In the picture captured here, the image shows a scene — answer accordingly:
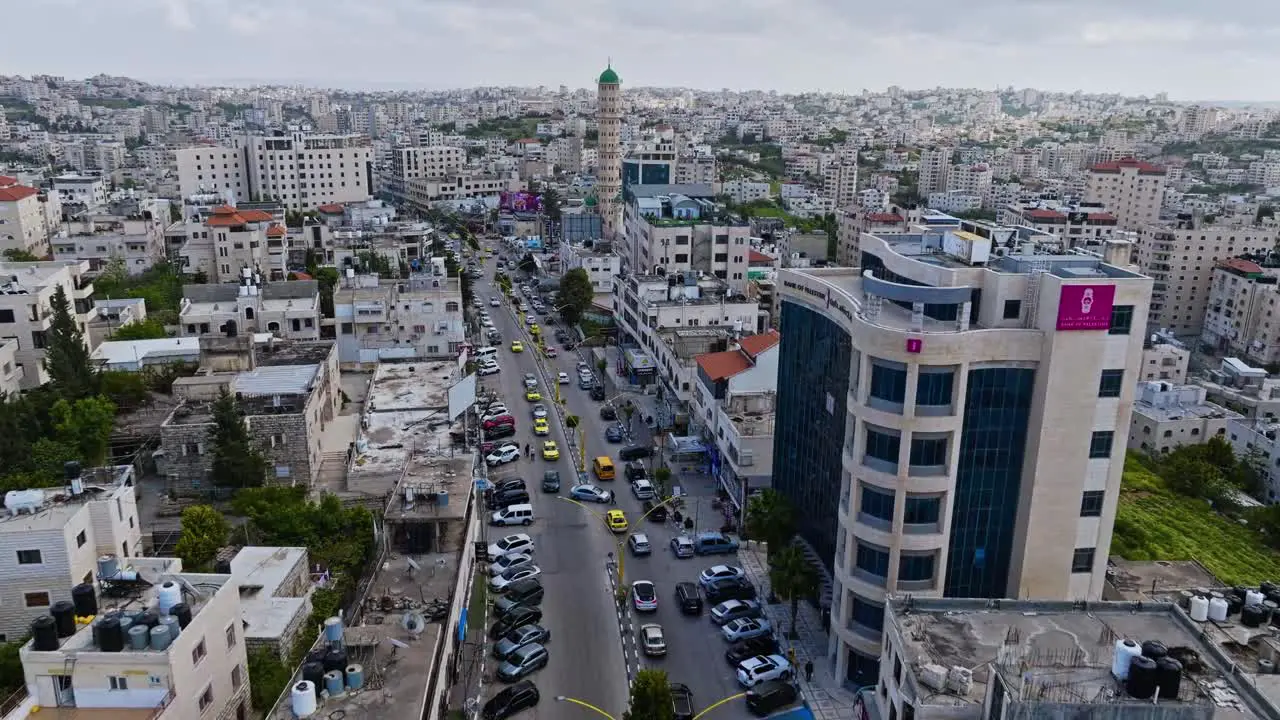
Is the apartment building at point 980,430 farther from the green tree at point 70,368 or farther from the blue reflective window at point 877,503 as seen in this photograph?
the green tree at point 70,368

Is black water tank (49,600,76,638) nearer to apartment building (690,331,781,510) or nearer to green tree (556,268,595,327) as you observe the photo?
apartment building (690,331,781,510)

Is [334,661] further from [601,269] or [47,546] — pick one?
[601,269]

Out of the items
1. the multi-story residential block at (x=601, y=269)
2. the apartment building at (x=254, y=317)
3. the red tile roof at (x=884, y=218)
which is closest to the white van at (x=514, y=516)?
the apartment building at (x=254, y=317)

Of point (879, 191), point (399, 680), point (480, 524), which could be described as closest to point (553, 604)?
point (480, 524)

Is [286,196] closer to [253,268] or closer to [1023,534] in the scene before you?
[253,268]

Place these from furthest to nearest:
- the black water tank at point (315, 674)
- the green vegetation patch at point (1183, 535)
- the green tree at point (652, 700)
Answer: the green vegetation patch at point (1183, 535) → the green tree at point (652, 700) → the black water tank at point (315, 674)

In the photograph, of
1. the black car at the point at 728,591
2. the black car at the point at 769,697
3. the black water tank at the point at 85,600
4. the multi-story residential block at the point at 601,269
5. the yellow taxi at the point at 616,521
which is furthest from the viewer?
the multi-story residential block at the point at 601,269

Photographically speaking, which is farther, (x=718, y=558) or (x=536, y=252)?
(x=536, y=252)
